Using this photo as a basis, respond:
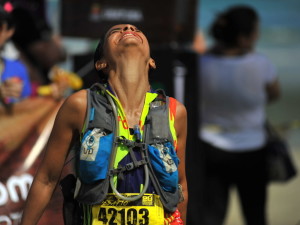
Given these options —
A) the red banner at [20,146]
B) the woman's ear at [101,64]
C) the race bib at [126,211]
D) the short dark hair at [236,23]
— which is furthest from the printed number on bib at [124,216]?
the short dark hair at [236,23]

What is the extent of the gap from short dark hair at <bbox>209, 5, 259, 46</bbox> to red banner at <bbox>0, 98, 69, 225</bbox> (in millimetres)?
1736

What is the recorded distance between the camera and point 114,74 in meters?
2.99

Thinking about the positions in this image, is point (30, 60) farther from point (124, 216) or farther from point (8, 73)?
point (124, 216)

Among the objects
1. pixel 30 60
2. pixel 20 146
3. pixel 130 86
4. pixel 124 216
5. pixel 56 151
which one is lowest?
pixel 20 146

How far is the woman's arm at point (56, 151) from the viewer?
2.92m

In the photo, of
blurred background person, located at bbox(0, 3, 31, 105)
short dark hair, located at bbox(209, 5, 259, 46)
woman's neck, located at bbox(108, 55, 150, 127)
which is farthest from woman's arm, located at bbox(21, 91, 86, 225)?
short dark hair, located at bbox(209, 5, 259, 46)

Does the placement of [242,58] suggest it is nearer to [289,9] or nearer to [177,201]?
[177,201]

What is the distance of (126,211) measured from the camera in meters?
2.86

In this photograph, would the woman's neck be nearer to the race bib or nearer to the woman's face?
the woman's face

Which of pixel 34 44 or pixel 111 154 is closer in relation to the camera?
pixel 111 154

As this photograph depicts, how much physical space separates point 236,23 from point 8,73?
2002mm

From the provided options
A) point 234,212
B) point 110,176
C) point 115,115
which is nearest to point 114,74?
point 115,115

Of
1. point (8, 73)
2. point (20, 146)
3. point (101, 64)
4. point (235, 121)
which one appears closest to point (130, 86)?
point (101, 64)

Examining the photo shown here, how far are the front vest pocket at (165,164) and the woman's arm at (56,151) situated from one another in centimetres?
34
